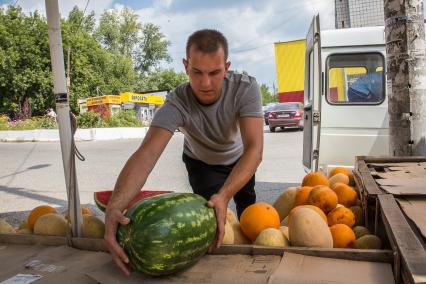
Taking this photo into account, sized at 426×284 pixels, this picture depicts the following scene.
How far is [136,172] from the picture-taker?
6.50ft

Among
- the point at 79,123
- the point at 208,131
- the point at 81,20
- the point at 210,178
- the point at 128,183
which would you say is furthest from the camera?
the point at 81,20

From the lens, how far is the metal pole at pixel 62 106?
210 centimetres

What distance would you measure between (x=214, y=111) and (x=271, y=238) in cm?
106

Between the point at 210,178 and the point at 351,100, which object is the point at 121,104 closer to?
the point at 351,100

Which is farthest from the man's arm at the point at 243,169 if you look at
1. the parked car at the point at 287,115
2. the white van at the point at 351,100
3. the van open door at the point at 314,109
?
the parked car at the point at 287,115

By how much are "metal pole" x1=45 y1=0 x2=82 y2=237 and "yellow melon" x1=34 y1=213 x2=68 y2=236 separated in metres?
0.17

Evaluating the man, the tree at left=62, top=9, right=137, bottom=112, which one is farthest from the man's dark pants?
the tree at left=62, top=9, right=137, bottom=112

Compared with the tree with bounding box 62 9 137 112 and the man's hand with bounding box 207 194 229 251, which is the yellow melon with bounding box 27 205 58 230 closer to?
the man's hand with bounding box 207 194 229 251

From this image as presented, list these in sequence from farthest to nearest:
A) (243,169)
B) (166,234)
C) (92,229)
Result: (92,229)
(243,169)
(166,234)

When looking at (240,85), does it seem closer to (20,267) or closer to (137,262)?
(137,262)

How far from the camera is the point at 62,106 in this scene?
2145 mm

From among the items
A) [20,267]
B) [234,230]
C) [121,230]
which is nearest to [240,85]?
[234,230]

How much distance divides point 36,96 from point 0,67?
3360mm

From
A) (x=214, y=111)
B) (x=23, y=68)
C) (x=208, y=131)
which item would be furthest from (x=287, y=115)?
(x=23, y=68)
